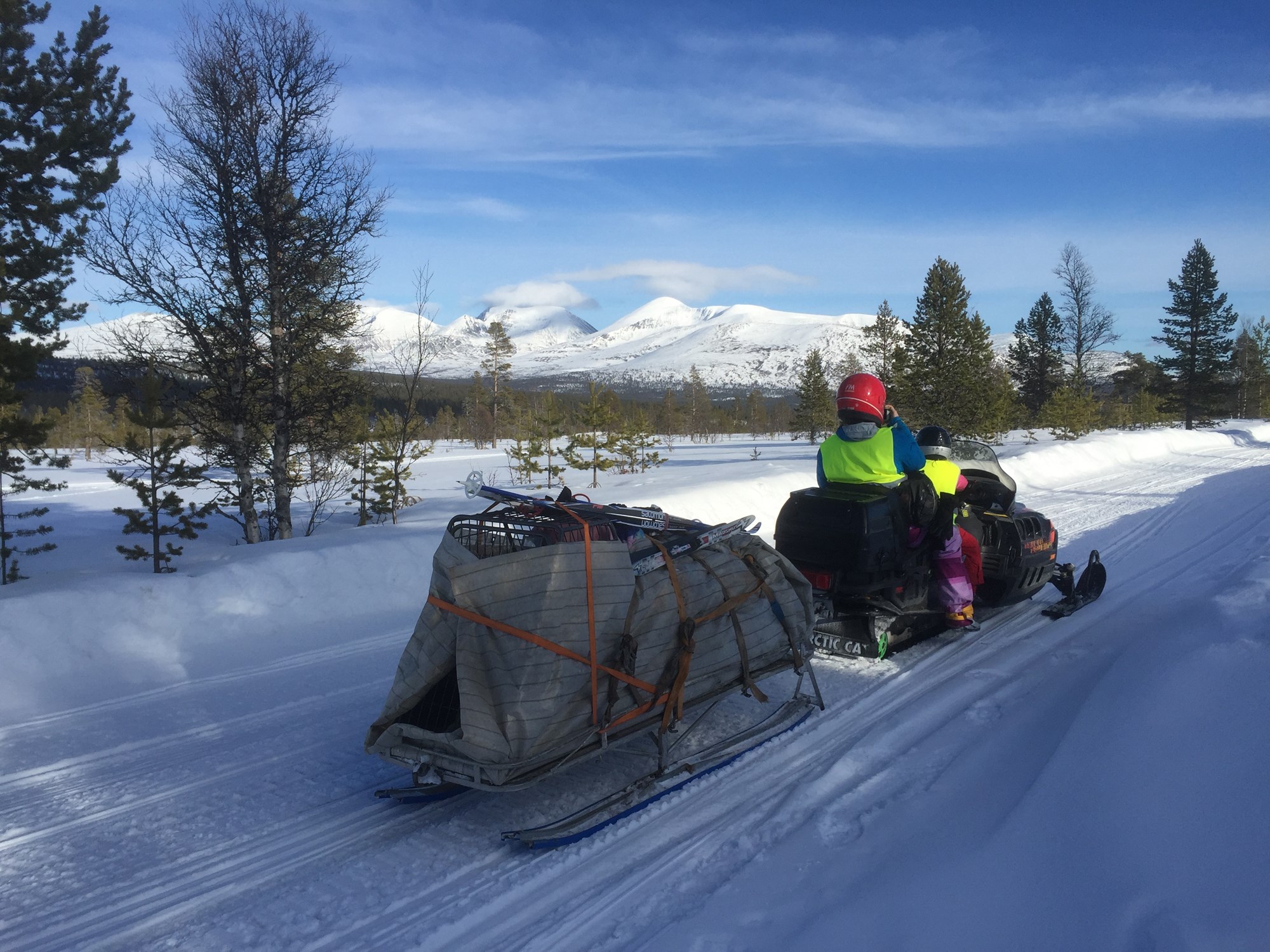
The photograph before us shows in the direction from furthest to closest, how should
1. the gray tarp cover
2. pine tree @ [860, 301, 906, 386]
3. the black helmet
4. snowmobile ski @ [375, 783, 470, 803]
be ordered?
pine tree @ [860, 301, 906, 386]
the black helmet
snowmobile ski @ [375, 783, 470, 803]
the gray tarp cover

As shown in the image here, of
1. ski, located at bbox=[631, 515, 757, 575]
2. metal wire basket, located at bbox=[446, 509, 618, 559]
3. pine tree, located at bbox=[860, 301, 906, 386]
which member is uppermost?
pine tree, located at bbox=[860, 301, 906, 386]

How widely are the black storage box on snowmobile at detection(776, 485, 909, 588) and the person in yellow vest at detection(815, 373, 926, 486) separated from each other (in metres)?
→ 0.11

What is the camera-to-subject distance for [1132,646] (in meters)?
5.23

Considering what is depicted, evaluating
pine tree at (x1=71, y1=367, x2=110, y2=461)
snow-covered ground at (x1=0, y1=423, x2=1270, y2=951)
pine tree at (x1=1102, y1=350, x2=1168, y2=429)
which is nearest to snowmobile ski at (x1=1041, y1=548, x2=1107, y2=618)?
snow-covered ground at (x1=0, y1=423, x2=1270, y2=951)

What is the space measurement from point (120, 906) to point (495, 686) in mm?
1678

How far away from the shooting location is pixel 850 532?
531cm

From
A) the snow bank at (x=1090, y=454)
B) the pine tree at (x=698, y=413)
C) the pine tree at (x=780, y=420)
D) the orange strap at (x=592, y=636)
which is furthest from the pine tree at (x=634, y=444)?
the pine tree at (x=780, y=420)

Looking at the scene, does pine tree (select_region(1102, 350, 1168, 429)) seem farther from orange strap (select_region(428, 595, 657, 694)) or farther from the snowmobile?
orange strap (select_region(428, 595, 657, 694))

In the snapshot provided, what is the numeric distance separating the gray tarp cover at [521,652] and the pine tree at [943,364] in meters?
32.4

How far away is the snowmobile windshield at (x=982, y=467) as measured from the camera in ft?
22.7

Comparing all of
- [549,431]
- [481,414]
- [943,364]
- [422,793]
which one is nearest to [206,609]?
[422,793]

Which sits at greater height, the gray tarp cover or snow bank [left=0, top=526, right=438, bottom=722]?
the gray tarp cover

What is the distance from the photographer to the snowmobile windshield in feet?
22.7

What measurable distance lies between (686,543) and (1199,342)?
5718cm
